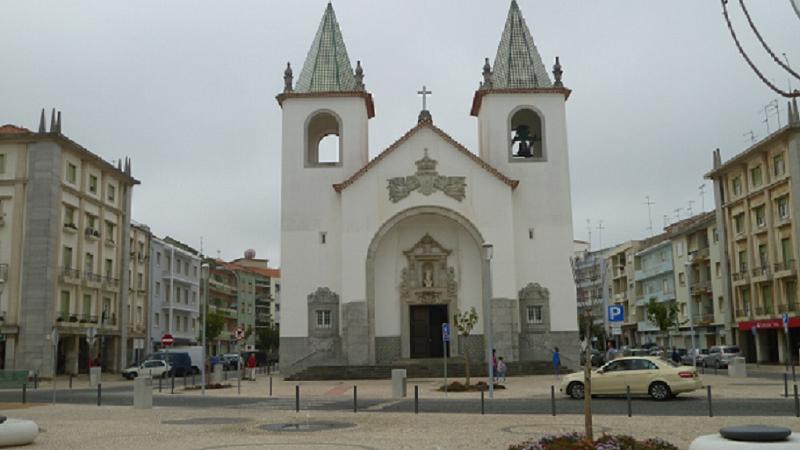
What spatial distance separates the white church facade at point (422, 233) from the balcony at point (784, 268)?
1452 centimetres

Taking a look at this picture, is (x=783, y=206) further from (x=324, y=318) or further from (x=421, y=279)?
(x=324, y=318)

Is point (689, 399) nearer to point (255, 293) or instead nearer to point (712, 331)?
point (712, 331)

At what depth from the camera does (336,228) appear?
41.3 m

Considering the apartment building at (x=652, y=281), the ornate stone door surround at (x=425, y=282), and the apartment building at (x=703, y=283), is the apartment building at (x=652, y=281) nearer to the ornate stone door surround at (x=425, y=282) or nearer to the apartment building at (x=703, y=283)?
the apartment building at (x=703, y=283)

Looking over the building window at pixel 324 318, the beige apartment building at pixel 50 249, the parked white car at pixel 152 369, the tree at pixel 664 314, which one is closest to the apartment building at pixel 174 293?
the beige apartment building at pixel 50 249

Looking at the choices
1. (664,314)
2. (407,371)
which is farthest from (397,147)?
(664,314)

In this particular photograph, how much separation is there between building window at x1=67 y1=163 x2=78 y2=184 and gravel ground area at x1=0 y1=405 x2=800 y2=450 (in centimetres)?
2837

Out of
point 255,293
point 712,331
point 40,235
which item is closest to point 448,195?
point 40,235

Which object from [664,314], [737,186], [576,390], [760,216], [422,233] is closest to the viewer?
[576,390]

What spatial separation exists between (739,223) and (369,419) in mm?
42924

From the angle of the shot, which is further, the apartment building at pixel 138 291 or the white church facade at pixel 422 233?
the apartment building at pixel 138 291

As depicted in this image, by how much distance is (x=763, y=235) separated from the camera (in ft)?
164

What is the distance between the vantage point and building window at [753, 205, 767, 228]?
4991 centimetres

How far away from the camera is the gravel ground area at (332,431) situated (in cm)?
1384
